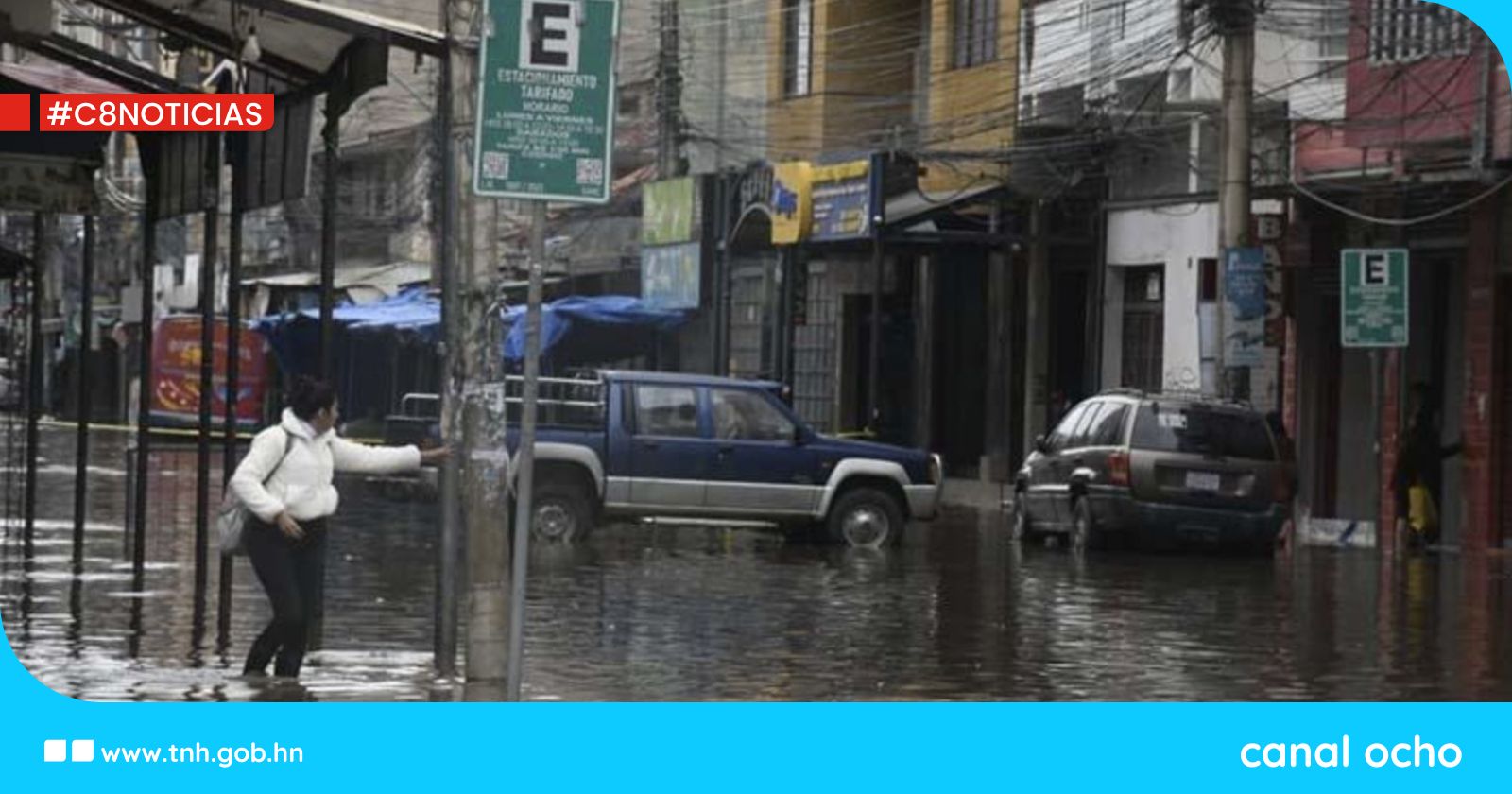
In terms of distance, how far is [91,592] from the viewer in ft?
64.1

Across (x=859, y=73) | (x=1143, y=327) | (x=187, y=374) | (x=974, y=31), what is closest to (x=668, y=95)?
(x=859, y=73)

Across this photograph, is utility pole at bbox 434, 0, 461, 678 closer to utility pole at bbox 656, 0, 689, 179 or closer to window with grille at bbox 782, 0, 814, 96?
utility pole at bbox 656, 0, 689, 179

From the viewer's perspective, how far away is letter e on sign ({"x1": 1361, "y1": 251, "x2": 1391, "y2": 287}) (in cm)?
2495

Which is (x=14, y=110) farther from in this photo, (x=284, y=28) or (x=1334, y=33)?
(x=1334, y=33)

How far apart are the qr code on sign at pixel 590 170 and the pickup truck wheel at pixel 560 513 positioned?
15845 millimetres

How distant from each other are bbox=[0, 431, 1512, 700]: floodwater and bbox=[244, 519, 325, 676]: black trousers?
7.2 inches

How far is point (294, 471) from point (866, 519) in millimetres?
14928

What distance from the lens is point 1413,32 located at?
29.1m

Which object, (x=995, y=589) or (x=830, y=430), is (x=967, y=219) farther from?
(x=995, y=589)

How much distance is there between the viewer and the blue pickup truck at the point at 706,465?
26719 millimetres

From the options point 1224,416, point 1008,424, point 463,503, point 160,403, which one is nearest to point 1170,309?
point 1008,424

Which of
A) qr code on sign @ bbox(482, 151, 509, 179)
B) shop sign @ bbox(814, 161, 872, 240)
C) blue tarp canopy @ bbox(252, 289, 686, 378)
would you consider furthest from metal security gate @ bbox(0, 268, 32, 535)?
qr code on sign @ bbox(482, 151, 509, 179)

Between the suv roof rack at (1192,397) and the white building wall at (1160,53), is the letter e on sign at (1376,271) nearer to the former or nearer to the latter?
the suv roof rack at (1192,397)

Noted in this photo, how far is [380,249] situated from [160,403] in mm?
5394
